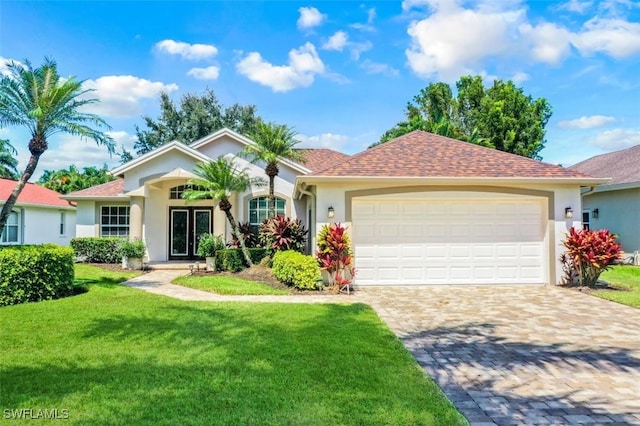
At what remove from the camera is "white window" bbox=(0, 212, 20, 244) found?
2102 cm

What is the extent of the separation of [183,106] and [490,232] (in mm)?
31555

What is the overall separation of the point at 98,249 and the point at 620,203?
2229cm

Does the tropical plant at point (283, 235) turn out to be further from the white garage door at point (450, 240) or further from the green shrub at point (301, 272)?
the white garage door at point (450, 240)

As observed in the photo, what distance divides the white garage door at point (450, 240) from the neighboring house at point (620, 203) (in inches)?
131

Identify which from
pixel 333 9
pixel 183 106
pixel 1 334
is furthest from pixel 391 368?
pixel 183 106

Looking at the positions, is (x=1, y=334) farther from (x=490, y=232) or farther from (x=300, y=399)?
(x=490, y=232)

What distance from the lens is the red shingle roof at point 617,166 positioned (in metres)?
16.9

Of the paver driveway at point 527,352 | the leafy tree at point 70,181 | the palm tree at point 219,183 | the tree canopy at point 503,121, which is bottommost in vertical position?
the paver driveway at point 527,352

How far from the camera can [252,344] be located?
236 inches

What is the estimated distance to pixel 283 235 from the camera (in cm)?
1423

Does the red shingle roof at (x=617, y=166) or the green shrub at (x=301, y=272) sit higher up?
the red shingle roof at (x=617, y=166)

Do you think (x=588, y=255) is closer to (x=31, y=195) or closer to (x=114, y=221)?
(x=114, y=221)

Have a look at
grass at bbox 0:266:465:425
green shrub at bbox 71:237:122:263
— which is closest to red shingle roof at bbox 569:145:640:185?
grass at bbox 0:266:465:425

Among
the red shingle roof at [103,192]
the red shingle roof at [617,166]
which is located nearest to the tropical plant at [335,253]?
the red shingle roof at [103,192]
